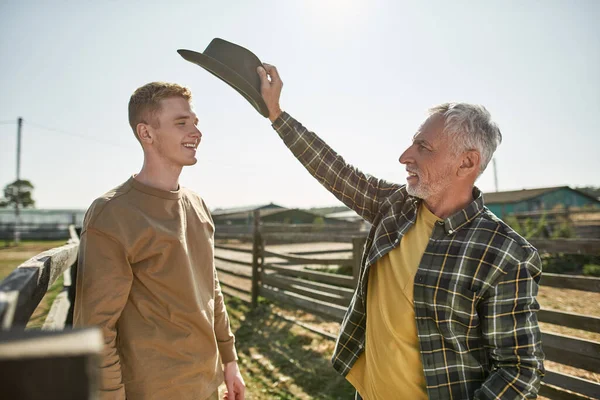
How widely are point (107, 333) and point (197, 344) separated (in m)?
0.41

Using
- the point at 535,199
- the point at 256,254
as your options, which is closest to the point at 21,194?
the point at 256,254

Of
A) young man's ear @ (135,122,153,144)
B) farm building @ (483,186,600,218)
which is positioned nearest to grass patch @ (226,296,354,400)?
young man's ear @ (135,122,153,144)

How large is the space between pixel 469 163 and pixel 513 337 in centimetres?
84

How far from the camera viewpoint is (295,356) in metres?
4.82

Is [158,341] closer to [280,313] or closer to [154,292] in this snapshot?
[154,292]

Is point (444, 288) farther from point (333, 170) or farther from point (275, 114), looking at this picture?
point (275, 114)

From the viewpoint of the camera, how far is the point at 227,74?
1879 millimetres

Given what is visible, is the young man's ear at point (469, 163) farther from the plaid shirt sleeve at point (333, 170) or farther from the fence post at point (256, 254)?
the fence post at point (256, 254)

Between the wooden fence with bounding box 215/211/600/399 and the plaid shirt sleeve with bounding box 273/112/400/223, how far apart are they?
2.10m

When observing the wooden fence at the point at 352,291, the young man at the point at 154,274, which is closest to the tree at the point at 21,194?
the wooden fence at the point at 352,291

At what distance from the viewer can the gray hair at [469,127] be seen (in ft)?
5.95

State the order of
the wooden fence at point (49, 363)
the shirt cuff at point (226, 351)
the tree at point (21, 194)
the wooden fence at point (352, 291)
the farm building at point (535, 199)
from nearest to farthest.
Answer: the wooden fence at point (49, 363), the shirt cuff at point (226, 351), the wooden fence at point (352, 291), the farm building at point (535, 199), the tree at point (21, 194)

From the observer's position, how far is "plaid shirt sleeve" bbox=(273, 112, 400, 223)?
2.20 meters

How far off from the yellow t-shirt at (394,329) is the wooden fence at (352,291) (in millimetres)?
2051
